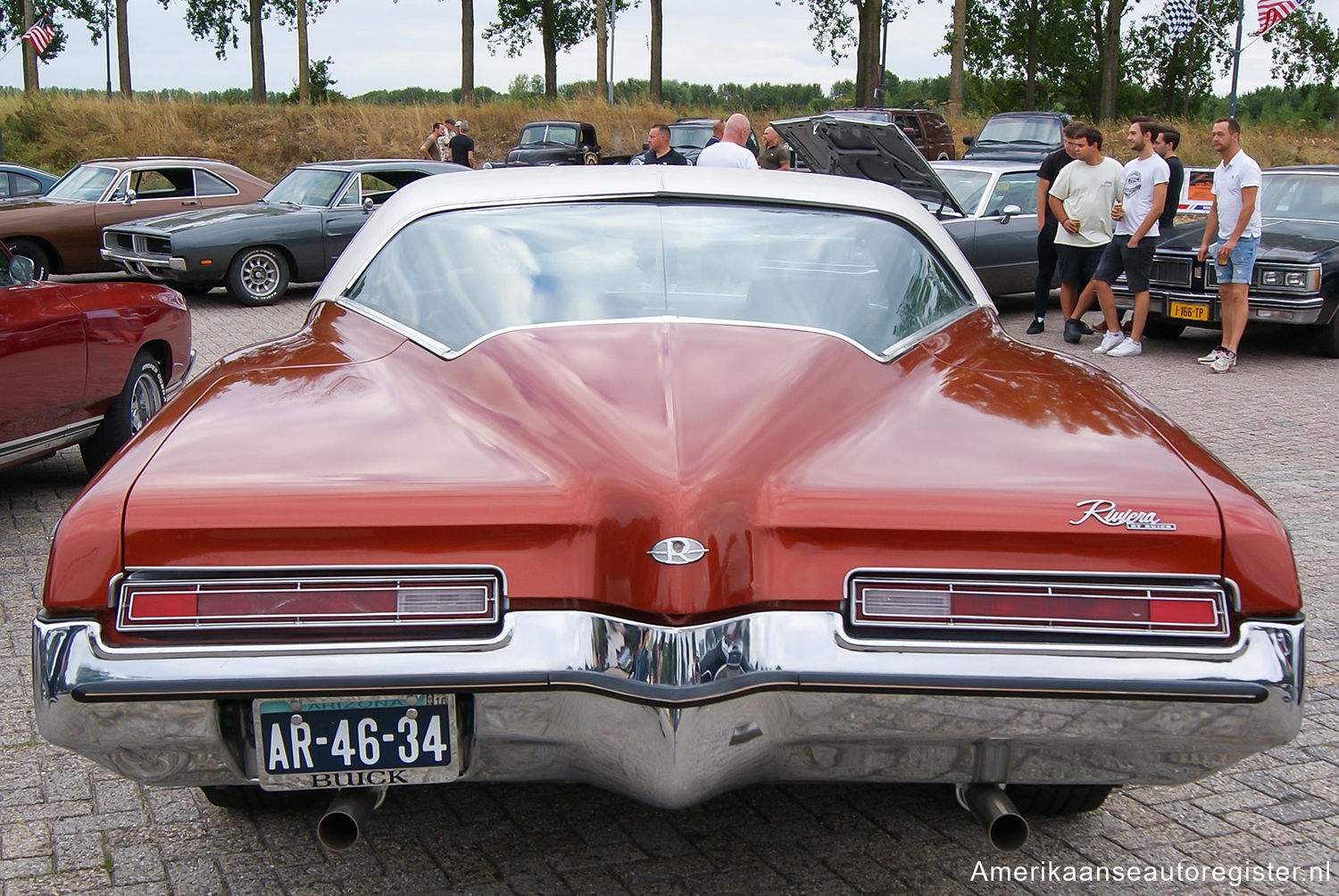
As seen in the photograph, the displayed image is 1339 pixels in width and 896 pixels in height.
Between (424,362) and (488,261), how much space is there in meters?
0.44

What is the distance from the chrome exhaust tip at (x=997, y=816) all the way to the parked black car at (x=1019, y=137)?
2203 cm

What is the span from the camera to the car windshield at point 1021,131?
939 inches

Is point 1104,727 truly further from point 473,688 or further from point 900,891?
point 473,688

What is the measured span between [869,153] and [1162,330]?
3307 mm

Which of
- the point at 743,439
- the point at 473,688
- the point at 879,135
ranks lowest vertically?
the point at 473,688

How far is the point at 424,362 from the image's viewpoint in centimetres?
278

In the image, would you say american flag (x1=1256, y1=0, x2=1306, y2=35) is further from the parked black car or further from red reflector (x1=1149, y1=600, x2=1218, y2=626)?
red reflector (x1=1149, y1=600, x2=1218, y2=626)

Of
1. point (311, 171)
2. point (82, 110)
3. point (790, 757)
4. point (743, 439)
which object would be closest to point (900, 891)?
point (790, 757)

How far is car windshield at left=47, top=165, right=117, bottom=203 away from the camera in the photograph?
14.6 m

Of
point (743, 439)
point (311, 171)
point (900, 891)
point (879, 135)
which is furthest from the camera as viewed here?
point (311, 171)

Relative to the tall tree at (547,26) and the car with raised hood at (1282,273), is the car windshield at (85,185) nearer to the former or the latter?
the car with raised hood at (1282,273)

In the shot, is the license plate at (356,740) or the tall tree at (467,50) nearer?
the license plate at (356,740)

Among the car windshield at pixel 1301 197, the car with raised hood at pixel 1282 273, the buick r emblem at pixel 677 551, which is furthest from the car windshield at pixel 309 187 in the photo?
the buick r emblem at pixel 677 551

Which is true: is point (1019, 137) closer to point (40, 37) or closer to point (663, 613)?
point (40, 37)
